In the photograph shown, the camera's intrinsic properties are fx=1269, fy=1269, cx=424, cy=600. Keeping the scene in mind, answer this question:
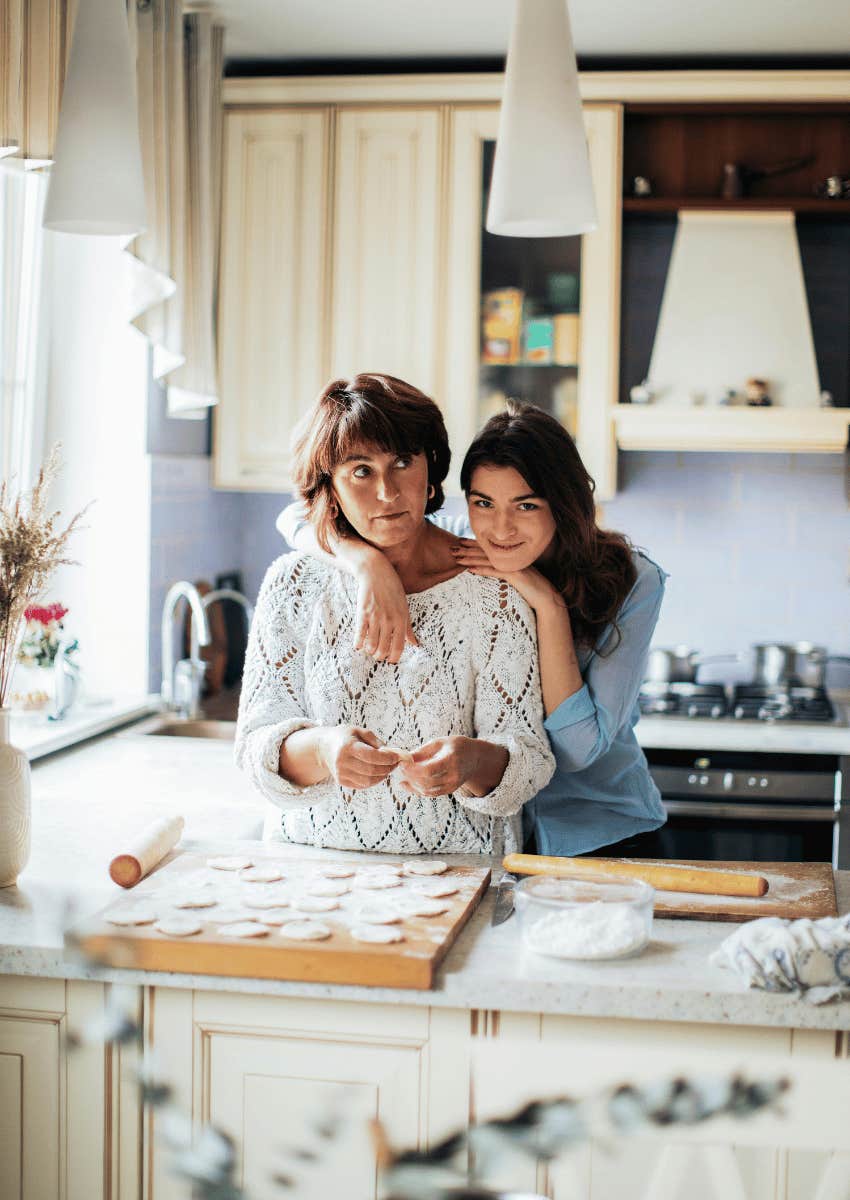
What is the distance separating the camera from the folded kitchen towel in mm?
1255

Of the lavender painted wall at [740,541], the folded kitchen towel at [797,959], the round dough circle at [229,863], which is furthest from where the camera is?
the lavender painted wall at [740,541]

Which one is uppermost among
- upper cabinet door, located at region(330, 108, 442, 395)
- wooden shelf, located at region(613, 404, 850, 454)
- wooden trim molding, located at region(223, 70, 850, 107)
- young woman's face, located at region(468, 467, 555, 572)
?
wooden trim molding, located at region(223, 70, 850, 107)

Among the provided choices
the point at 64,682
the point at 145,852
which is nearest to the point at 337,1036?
the point at 145,852

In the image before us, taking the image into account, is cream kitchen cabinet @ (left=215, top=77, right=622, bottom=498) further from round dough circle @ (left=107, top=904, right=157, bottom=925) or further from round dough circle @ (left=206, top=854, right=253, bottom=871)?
round dough circle @ (left=107, top=904, right=157, bottom=925)

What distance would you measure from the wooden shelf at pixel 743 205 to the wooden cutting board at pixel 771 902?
220cm

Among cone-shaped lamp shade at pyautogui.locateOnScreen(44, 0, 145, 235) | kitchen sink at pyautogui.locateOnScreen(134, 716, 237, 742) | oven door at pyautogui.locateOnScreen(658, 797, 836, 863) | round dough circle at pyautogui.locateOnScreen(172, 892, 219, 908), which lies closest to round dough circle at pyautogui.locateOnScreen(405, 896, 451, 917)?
round dough circle at pyautogui.locateOnScreen(172, 892, 219, 908)

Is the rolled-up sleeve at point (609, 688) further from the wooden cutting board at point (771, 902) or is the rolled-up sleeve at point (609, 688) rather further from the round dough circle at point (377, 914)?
the round dough circle at point (377, 914)

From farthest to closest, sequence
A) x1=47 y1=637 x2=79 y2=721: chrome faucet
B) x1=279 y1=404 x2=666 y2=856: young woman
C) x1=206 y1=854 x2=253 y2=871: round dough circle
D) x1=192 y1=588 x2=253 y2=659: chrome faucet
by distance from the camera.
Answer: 1. x1=192 y1=588 x2=253 y2=659: chrome faucet
2. x1=47 y1=637 x2=79 y2=721: chrome faucet
3. x1=279 y1=404 x2=666 y2=856: young woman
4. x1=206 y1=854 x2=253 y2=871: round dough circle

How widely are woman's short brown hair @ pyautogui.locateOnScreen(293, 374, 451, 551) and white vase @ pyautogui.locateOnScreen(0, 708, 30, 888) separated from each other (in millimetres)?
Result: 502

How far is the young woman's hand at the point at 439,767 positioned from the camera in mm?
1501

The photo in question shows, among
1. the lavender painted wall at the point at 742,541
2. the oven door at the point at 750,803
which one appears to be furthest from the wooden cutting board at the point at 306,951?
the lavender painted wall at the point at 742,541

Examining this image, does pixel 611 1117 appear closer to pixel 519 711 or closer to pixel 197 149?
pixel 519 711

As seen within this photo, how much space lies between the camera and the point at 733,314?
3.31 metres

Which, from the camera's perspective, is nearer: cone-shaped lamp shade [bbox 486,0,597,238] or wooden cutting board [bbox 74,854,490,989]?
wooden cutting board [bbox 74,854,490,989]
